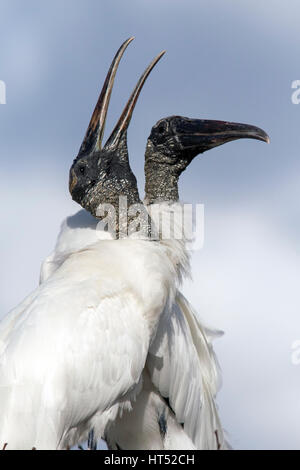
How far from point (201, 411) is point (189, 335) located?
49 centimetres

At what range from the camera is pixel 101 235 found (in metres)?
5.77

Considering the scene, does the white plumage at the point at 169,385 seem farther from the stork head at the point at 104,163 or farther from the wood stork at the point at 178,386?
the stork head at the point at 104,163

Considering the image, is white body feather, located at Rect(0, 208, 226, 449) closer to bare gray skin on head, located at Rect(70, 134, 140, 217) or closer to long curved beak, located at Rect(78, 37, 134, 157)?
bare gray skin on head, located at Rect(70, 134, 140, 217)

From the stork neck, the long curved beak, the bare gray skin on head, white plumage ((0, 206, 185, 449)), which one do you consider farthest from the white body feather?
the stork neck

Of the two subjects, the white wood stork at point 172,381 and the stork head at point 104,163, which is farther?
the stork head at point 104,163

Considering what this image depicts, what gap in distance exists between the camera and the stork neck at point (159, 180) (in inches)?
265

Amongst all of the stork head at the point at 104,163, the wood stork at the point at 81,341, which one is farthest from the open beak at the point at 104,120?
the wood stork at the point at 81,341

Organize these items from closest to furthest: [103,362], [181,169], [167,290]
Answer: [103,362], [167,290], [181,169]

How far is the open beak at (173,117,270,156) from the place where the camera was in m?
6.43

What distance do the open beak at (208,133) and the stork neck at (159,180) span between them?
211mm

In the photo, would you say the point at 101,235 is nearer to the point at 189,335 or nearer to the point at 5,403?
the point at 189,335

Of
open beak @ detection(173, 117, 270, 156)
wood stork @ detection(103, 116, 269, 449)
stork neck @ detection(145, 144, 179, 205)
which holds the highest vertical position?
open beak @ detection(173, 117, 270, 156)

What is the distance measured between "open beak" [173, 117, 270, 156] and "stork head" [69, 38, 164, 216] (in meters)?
0.68

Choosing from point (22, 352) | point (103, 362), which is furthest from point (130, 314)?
point (22, 352)
